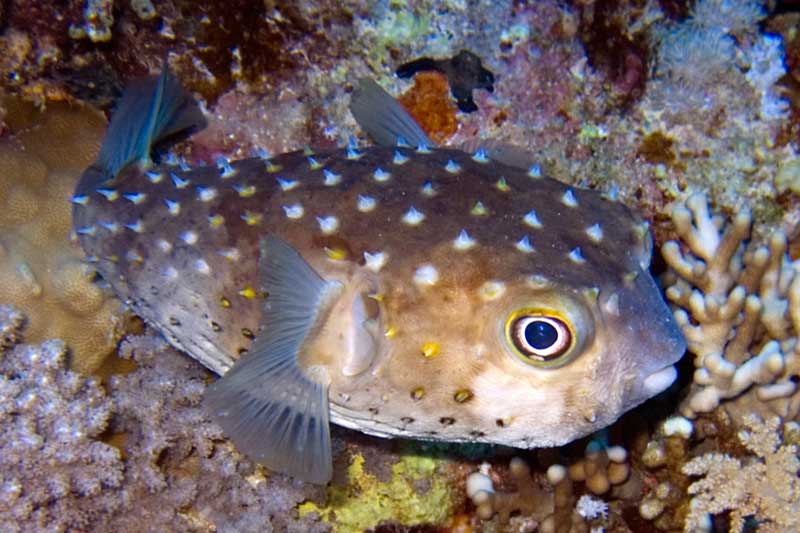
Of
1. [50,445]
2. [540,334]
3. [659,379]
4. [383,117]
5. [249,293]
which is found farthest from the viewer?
[383,117]

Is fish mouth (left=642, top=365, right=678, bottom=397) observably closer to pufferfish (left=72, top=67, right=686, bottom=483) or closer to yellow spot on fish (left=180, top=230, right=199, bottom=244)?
pufferfish (left=72, top=67, right=686, bottom=483)

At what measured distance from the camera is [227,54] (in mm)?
3689

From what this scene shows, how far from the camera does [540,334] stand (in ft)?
6.66

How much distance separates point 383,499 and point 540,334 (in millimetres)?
1748

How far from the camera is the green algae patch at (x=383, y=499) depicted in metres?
3.31

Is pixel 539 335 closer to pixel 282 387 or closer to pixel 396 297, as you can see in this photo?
pixel 396 297

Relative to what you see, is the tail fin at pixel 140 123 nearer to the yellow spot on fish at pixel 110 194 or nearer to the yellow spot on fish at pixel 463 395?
the yellow spot on fish at pixel 110 194

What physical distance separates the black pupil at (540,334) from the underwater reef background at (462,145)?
1.55 m

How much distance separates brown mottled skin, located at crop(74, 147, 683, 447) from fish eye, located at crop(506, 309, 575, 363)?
0.10ft

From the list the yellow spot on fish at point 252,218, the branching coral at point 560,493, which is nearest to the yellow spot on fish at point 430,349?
the yellow spot on fish at point 252,218

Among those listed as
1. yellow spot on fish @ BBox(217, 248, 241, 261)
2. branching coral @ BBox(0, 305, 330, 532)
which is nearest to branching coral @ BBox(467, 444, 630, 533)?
branching coral @ BBox(0, 305, 330, 532)

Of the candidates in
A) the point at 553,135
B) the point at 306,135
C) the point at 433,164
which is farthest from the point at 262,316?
the point at 553,135

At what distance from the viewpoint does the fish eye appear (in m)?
2.02

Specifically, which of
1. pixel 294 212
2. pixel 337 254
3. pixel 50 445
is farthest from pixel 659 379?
pixel 50 445
